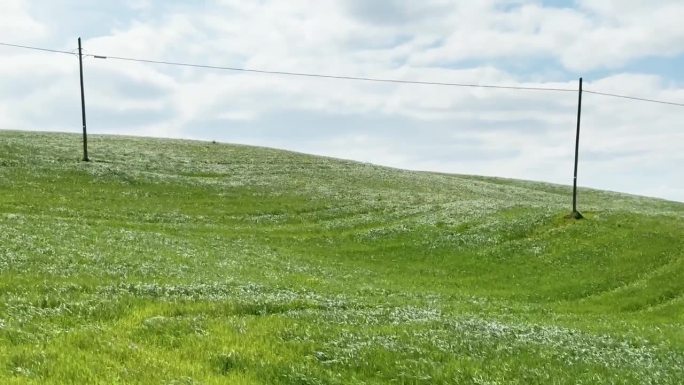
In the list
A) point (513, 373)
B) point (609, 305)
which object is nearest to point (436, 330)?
point (513, 373)

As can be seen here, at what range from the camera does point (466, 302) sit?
1184 inches

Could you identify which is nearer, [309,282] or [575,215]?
[309,282]

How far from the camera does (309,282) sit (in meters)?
30.7

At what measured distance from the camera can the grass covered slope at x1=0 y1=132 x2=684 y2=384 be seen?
1309cm

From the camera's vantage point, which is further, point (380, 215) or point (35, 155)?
point (35, 155)

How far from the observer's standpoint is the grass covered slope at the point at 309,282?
43.0 feet

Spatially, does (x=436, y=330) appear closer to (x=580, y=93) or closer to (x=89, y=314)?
(x=89, y=314)

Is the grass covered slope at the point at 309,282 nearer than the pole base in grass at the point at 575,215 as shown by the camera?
Yes

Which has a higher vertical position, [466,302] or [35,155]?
[35,155]

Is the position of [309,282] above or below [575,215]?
below

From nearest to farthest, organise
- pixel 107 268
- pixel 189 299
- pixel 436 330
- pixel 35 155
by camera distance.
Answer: pixel 436 330 < pixel 189 299 < pixel 107 268 < pixel 35 155

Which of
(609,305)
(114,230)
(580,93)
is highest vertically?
(580,93)

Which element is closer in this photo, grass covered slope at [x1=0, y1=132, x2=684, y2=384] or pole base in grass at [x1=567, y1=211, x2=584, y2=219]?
grass covered slope at [x1=0, y1=132, x2=684, y2=384]

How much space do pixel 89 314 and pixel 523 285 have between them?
28123mm
